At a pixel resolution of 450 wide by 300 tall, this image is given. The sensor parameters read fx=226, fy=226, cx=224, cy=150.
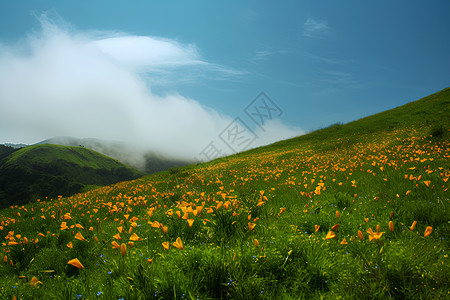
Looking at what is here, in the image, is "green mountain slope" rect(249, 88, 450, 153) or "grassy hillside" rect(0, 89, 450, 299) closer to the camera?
"grassy hillside" rect(0, 89, 450, 299)

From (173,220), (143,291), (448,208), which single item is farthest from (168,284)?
(448,208)

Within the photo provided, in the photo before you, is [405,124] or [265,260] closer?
[265,260]

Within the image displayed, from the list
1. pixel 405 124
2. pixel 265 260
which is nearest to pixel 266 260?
pixel 265 260

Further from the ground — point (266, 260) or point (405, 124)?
point (405, 124)

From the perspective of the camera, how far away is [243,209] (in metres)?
4.02

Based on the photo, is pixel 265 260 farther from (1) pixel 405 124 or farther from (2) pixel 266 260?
(1) pixel 405 124

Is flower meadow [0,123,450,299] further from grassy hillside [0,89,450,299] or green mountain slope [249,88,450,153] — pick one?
green mountain slope [249,88,450,153]

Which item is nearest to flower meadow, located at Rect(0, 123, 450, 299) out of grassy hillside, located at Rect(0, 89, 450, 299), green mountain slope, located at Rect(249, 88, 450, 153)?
grassy hillside, located at Rect(0, 89, 450, 299)

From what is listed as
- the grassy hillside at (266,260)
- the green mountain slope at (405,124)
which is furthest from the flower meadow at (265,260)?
the green mountain slope at (405,124)

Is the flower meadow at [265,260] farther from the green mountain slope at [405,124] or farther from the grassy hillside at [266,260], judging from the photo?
the green mountain slope at [405,124]

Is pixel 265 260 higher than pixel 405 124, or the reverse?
pixel 405 124

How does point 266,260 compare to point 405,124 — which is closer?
point 266,260

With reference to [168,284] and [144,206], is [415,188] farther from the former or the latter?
[144,206]

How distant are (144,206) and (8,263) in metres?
3.55
